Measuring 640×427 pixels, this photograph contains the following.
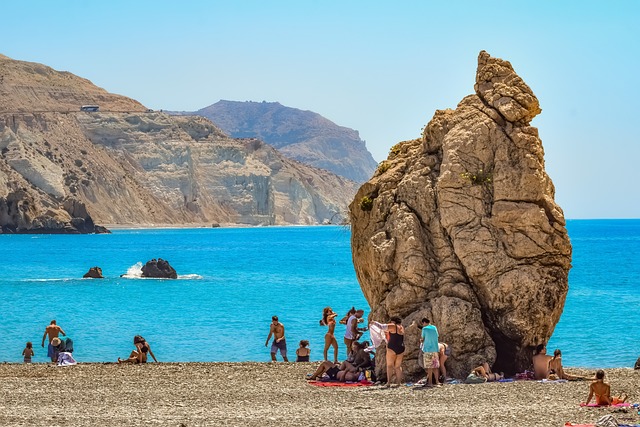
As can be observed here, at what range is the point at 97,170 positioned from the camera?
159000 millimetres

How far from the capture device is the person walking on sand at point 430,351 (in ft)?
56.9

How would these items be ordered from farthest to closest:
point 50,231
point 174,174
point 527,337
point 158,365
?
point 174,174
point 50,231
point 158,365
point 527,337

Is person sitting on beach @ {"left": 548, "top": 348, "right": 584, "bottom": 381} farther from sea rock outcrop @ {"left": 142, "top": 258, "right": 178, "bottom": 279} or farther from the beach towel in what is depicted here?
sea rock outcrop @ {"left": 142, "top": 258, "right": 178, "bottom": 279}

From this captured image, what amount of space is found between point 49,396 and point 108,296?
123 ft

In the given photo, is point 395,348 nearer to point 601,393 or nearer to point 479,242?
point 479,242

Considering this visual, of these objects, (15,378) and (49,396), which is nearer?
(49,396)

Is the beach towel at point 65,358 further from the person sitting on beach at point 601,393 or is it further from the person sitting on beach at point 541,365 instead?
the person sitting on beach at point 601,393

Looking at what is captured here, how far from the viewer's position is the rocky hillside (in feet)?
471

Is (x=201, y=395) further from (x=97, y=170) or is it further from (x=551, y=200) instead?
(x=97, y=170)

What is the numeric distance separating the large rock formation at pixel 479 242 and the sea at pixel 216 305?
3.54 metres

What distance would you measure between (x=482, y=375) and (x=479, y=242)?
247cm

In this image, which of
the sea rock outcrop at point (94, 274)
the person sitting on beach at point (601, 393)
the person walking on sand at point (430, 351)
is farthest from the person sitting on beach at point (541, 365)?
the sea rock outcrop at point (94, 274)

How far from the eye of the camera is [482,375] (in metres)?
17.7

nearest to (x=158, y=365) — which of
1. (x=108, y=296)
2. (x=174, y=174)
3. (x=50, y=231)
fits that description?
(x=108, y=296)
